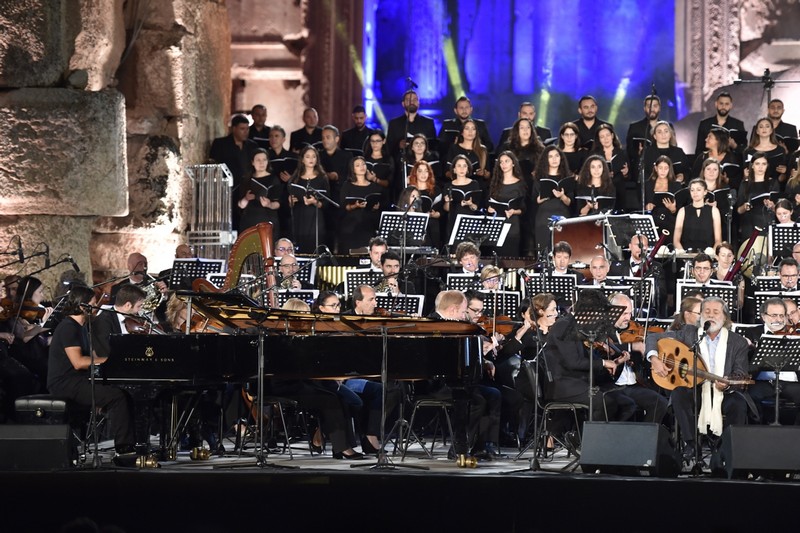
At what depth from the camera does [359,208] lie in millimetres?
12391

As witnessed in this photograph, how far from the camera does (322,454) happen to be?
9.29 m

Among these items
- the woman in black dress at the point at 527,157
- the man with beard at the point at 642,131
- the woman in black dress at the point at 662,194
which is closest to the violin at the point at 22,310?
the woman in black dress at the point at 527,157

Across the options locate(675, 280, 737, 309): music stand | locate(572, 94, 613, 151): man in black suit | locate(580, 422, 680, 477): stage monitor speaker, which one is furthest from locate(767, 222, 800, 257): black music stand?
locate(580, 422, 680, 477): stage monitor speaker

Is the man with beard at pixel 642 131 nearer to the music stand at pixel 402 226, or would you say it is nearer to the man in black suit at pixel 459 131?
the man in black suit at pixel 459 131

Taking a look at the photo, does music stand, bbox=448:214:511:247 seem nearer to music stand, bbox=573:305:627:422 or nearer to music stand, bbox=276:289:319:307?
music stand, bbox=276:289:319:307

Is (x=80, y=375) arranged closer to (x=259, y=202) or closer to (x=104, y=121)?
(x=104, y=121)

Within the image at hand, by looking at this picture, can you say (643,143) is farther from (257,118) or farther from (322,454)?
(322,454)

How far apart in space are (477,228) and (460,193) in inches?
36.3

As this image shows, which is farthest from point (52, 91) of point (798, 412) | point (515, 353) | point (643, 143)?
point (798, 412)

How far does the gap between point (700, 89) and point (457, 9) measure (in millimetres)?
3298

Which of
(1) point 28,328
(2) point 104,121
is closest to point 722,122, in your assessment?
(2) point 104,121

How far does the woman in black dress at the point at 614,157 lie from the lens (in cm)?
1227

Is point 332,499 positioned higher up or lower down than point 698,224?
lower down

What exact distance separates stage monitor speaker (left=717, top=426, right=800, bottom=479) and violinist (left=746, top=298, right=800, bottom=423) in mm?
1984
